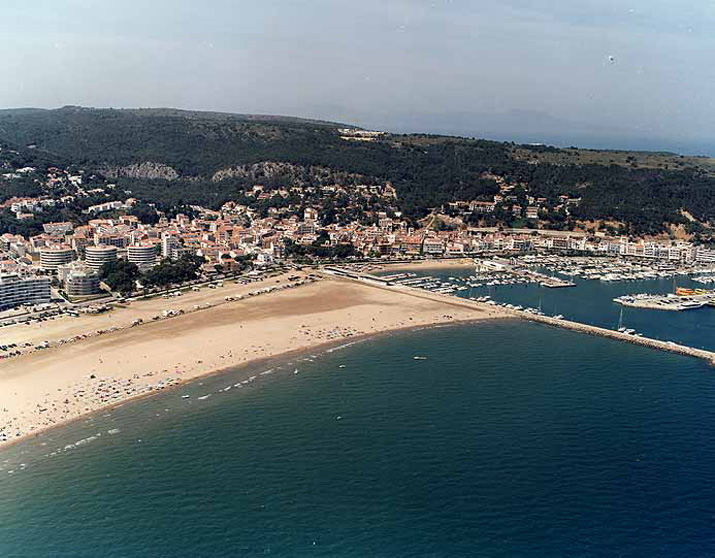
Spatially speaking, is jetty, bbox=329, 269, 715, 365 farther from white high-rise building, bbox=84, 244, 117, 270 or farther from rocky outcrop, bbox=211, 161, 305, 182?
rocky outcrop, bbox=211, 161, 305, 182

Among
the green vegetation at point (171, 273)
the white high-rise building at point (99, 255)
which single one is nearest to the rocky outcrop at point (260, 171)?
the green vegetation at point (171, 273)

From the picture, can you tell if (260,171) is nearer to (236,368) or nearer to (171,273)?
(171,273)

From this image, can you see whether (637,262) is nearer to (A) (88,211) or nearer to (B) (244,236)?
(B) (244,236)

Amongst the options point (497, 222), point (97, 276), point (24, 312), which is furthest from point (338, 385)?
point (497, 222)

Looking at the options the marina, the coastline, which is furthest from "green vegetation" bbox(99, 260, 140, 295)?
the coastline

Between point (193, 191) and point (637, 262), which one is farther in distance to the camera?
point (193, 191)

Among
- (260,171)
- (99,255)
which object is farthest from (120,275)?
(260,171)
